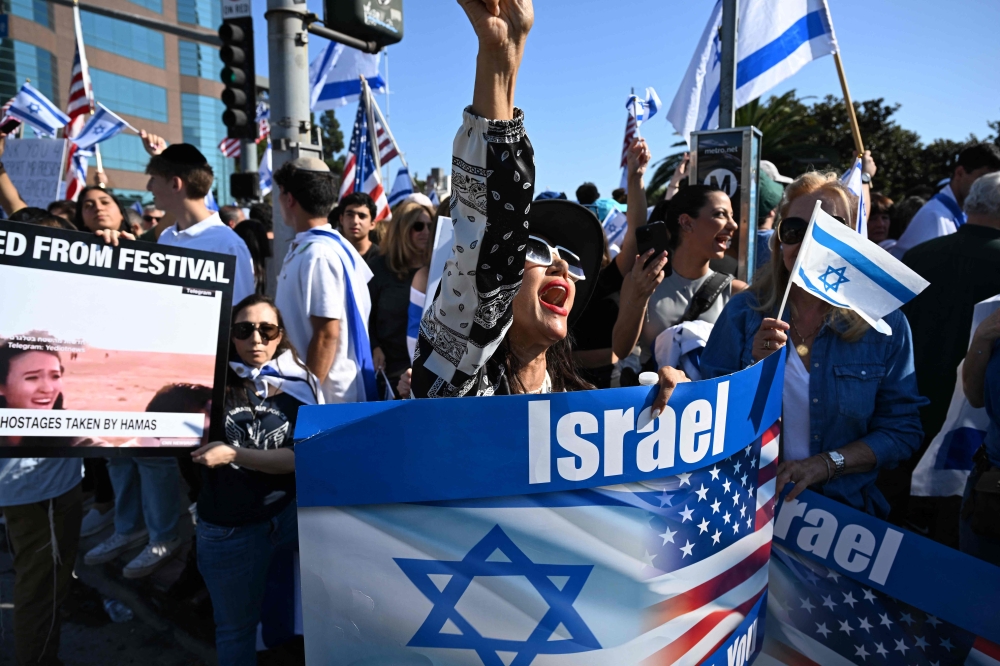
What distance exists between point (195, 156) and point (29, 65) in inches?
1597

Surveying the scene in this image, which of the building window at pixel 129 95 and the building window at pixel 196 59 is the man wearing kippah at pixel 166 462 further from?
the building window at pixel 196 59

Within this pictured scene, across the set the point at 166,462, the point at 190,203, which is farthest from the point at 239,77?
the point at 166,462

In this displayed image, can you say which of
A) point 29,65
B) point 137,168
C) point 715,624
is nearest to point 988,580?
point 715,624

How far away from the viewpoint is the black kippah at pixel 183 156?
4.19 metres

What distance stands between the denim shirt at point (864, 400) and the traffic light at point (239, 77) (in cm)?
550

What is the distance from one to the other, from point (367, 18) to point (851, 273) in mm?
4240

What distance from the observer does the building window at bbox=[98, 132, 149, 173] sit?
4216 cm

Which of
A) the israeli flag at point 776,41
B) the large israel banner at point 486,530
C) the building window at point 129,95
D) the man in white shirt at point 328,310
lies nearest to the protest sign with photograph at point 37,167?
the man in white shirt at point 328,310

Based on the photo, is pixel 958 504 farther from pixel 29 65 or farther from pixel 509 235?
pixel 29 65

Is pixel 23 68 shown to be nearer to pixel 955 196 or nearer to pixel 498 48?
pixel 955 196

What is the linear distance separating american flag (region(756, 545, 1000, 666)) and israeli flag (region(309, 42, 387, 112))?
8.44 metres

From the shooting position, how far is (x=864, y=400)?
2277 millimetres

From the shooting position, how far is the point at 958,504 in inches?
121

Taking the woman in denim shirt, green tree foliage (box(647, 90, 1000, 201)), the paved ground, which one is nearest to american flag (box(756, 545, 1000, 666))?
the woman in denim shirt
